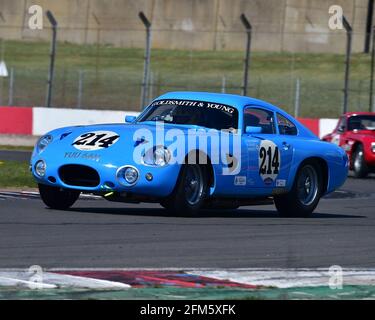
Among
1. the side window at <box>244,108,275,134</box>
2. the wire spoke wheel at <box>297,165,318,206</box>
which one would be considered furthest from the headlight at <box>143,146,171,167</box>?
the wire spoke wheel at <box>297,165,318,206</box>

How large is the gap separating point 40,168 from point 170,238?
243 cm

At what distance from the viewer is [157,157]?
12.0 meters

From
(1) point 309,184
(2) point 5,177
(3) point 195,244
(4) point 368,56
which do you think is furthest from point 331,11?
(3) point 195,244

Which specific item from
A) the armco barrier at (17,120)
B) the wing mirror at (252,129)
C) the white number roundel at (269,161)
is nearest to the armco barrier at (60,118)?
the armco barrier at (17,120)

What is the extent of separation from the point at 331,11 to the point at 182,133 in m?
31.2

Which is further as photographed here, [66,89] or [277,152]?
[66,89]

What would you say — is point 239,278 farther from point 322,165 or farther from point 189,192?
point 322,165

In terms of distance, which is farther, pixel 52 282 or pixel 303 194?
pixel 303 194

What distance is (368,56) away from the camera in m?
42.3

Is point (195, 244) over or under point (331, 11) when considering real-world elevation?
under

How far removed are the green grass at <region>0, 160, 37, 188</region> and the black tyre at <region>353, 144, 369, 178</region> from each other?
7.14 meters

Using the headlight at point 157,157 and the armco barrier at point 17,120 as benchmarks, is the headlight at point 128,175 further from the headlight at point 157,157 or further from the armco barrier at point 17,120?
the armco barrier at point 17,120

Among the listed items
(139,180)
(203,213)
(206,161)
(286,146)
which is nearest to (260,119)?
(286,146)

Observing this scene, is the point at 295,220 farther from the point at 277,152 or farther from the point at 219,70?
the point at 219,70
